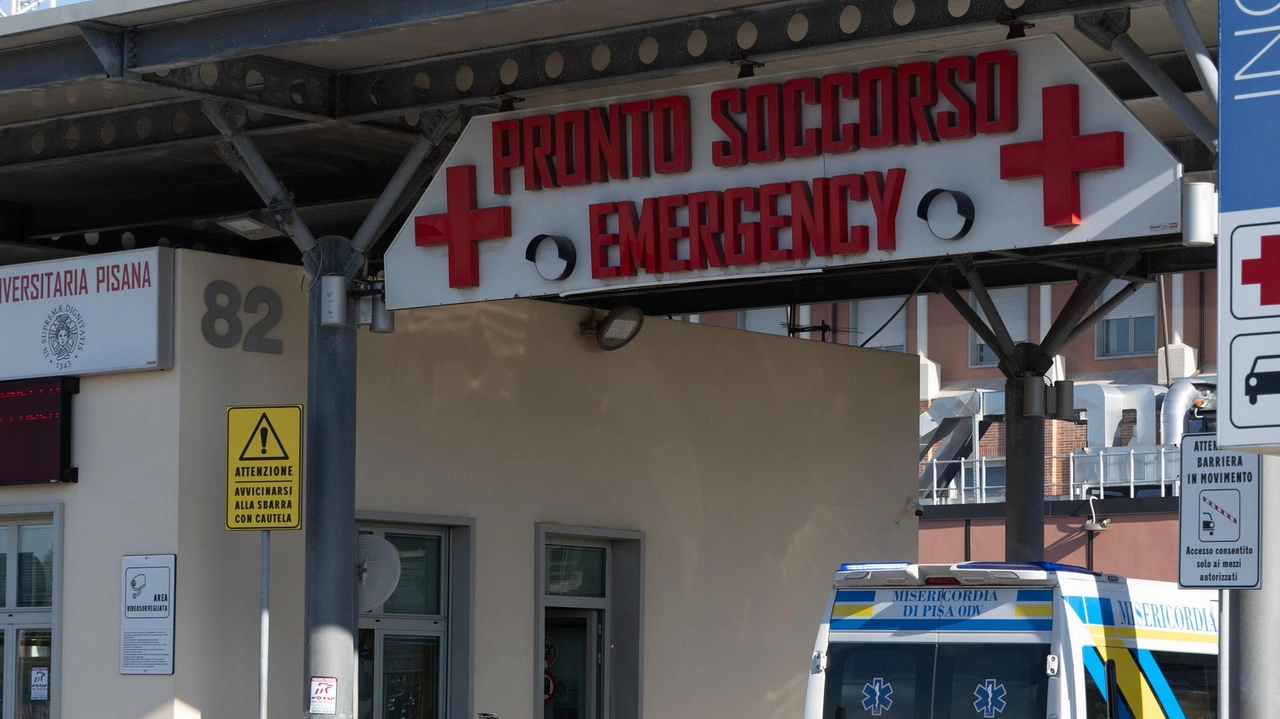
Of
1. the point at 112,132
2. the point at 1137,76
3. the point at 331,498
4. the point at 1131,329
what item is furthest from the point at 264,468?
the point at 1131,329

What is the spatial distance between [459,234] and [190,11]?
8.32 feet

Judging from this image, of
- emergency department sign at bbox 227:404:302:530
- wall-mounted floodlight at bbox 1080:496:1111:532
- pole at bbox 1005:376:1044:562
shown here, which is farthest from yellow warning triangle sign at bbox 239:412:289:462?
wall-mounted floodlight at bbox 1080:496:1111:532

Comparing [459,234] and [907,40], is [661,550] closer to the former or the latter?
[459,234]

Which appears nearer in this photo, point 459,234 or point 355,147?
point 459,234

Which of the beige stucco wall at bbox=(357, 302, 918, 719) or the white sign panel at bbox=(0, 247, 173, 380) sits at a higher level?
the white sign panel at bbox=(0, 247, 173, 380)

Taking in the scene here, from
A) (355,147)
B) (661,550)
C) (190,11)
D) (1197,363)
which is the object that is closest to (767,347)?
(661,550)

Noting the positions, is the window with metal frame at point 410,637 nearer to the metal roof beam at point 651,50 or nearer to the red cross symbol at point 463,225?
the red cross symbol at point 463,225

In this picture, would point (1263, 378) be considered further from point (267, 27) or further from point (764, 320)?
point (764, 320)

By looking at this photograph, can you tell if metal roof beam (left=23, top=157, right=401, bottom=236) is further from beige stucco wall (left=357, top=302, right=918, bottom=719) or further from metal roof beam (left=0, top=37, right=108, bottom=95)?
metal roof beam (left=0, top=37, right=108, bottom=95)

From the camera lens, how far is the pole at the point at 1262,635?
33.4 feet

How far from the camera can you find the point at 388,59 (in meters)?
14.2

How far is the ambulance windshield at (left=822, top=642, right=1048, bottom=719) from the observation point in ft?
38.2

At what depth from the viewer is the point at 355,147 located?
57.4 feet

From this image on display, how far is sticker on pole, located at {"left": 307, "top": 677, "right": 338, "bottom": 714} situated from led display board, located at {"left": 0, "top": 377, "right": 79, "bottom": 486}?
2793mm
